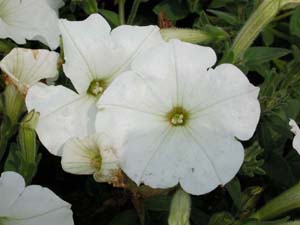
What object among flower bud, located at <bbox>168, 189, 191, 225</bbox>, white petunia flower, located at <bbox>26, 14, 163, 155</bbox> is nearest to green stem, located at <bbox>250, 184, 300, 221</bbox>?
flower bud, located at <bbox>168, 189, 191, 225</bbox>

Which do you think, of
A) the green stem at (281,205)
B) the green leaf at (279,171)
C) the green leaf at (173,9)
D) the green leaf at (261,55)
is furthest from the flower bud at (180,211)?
the green leaf at (173,9)

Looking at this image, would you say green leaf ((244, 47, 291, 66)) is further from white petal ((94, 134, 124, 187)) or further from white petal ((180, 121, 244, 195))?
white petal ((94, 134, 124, 187))

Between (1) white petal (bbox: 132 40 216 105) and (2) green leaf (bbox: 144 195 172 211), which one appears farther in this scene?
(2) green leaf (bbox: 144 195 172 211)

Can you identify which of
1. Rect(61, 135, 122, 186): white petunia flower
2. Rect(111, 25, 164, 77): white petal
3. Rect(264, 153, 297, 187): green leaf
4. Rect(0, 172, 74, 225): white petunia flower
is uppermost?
Rect(111, 25, 164, 77): white petal

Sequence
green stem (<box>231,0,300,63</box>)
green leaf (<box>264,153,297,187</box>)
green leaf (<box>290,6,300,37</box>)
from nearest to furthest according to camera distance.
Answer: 1. green stem (<box>231,0,300,63</box>)
2. green leaf (<box>264,153,297,187</box>)
3. green leaf (<box>290,6,300,37</box>)

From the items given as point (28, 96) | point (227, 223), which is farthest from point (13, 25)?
point (227, 223)

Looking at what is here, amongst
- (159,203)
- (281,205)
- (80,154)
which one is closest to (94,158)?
(80,154)

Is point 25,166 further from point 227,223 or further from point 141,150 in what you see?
point 227,223
